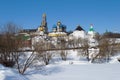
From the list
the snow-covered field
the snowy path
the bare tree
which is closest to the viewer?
the snow-covered field

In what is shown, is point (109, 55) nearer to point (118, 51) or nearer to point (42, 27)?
point (118, 51)

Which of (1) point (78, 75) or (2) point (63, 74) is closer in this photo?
(1) point (78, 75)

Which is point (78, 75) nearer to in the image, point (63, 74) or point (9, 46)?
point (63, 74)

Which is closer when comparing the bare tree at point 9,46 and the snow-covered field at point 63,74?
the snow-covered field at point 63,74

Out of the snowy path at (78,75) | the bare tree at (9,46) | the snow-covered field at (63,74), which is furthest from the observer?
the bare tree at (9,46)

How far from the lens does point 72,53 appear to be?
42719 millimetres

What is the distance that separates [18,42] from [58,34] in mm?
49417

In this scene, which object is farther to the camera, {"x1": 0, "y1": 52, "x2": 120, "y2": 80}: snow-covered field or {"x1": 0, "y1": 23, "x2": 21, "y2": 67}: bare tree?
{"x1": 0, "y1": 23, "x2": 21, "y2": 67}: bare tree

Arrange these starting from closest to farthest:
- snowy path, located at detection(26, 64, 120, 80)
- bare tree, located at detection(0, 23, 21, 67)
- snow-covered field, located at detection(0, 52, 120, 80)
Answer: snow-covered field, located at detection(0, 52, 120, 80) → snowy path, located at detection(26, 64, 120, 80) → bare tree, located at detection(0, 23, 21, 67)

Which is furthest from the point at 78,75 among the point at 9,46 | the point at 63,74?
the point at 9,46

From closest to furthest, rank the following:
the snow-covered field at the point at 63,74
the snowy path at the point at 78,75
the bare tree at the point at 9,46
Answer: the snow-covered field at the point at 63,74
the snowy path at the point at 78,75
the bare tree at the point at 9,46

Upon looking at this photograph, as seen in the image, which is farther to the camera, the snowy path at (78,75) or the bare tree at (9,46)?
the bare tree at (9,46)

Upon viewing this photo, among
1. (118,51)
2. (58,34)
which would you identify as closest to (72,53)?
(118,51)

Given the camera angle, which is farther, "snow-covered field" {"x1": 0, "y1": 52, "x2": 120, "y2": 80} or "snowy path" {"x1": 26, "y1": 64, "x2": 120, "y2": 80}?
"snowy path" {"x1": 26, "y1": 64, "x2": 120, "y2": 80}
